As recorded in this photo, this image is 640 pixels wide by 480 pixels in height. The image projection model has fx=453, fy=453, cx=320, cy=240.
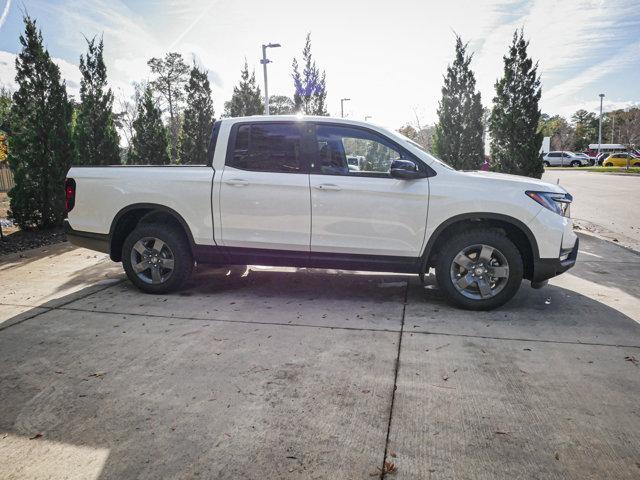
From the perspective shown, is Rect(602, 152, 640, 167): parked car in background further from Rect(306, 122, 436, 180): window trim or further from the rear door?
the rear door

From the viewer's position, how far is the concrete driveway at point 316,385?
2326 millimetres

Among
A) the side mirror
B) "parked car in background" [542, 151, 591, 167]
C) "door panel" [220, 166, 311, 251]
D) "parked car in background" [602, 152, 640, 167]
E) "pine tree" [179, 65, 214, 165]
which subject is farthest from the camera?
"parked car in background" [542, 151, 591, 167]

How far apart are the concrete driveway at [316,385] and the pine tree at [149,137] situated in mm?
8953

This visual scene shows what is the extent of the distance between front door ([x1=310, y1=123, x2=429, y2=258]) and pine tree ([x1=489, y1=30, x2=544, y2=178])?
7036 millimetres

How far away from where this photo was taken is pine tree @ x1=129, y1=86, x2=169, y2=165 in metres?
13.5

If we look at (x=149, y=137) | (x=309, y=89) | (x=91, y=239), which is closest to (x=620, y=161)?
(x=309, y=89)

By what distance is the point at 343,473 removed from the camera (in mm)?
2219

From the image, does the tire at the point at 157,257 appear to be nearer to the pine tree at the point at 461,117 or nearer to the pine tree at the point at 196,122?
the pine tree at the point at 461,117

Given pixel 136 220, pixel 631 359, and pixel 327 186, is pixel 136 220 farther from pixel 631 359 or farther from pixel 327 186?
pixel 631 359

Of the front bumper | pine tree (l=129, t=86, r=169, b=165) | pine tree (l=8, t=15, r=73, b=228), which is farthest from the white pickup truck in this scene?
pine tree (l=129, t=86, r=169, b=165)

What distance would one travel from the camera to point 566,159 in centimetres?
5453

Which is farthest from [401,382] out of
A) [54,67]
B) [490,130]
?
[54,67]

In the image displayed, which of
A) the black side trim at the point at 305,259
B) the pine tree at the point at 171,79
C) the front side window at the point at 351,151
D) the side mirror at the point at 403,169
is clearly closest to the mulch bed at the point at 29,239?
the black side trim at the point at 305,259

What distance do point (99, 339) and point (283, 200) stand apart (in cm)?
216
